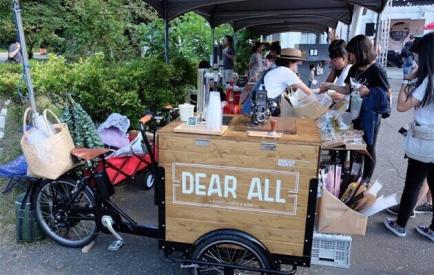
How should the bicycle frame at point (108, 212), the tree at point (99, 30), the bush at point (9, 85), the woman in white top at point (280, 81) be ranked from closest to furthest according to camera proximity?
1. the bicycle frame at point (108, 212)
2. the woman in white top at point (280, 81)
3. the bush at point (9, 85)
4. the tree at point (99, 30)

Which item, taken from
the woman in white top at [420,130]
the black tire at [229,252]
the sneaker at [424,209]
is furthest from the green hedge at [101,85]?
the sneaker at [424,209]

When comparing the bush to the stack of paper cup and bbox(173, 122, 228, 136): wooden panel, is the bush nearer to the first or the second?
bbox(173, 122, 228, 136): wooden panel

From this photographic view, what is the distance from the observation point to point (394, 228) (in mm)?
3303

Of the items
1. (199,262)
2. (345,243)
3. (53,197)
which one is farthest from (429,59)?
(53,197)

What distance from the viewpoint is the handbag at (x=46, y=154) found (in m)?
2.68

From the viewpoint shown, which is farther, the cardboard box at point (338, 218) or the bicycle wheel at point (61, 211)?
the bicycle wheel at point (61, 211)

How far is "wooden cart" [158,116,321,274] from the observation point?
2.10 meters

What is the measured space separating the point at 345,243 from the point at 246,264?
675 millimetres

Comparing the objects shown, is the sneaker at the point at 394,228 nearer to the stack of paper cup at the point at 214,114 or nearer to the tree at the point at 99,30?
the stack of paper cup at the point at 214,114

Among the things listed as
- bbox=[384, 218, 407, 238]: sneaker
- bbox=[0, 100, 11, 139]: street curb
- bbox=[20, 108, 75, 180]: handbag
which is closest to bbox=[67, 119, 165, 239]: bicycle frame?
bbox=[20, 108, 75, 180]: handbag

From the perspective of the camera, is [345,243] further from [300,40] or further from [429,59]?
[300,40]

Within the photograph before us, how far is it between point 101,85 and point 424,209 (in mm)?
3851

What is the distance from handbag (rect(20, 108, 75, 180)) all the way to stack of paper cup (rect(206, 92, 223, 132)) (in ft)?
4.24

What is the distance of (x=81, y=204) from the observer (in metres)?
2.96
